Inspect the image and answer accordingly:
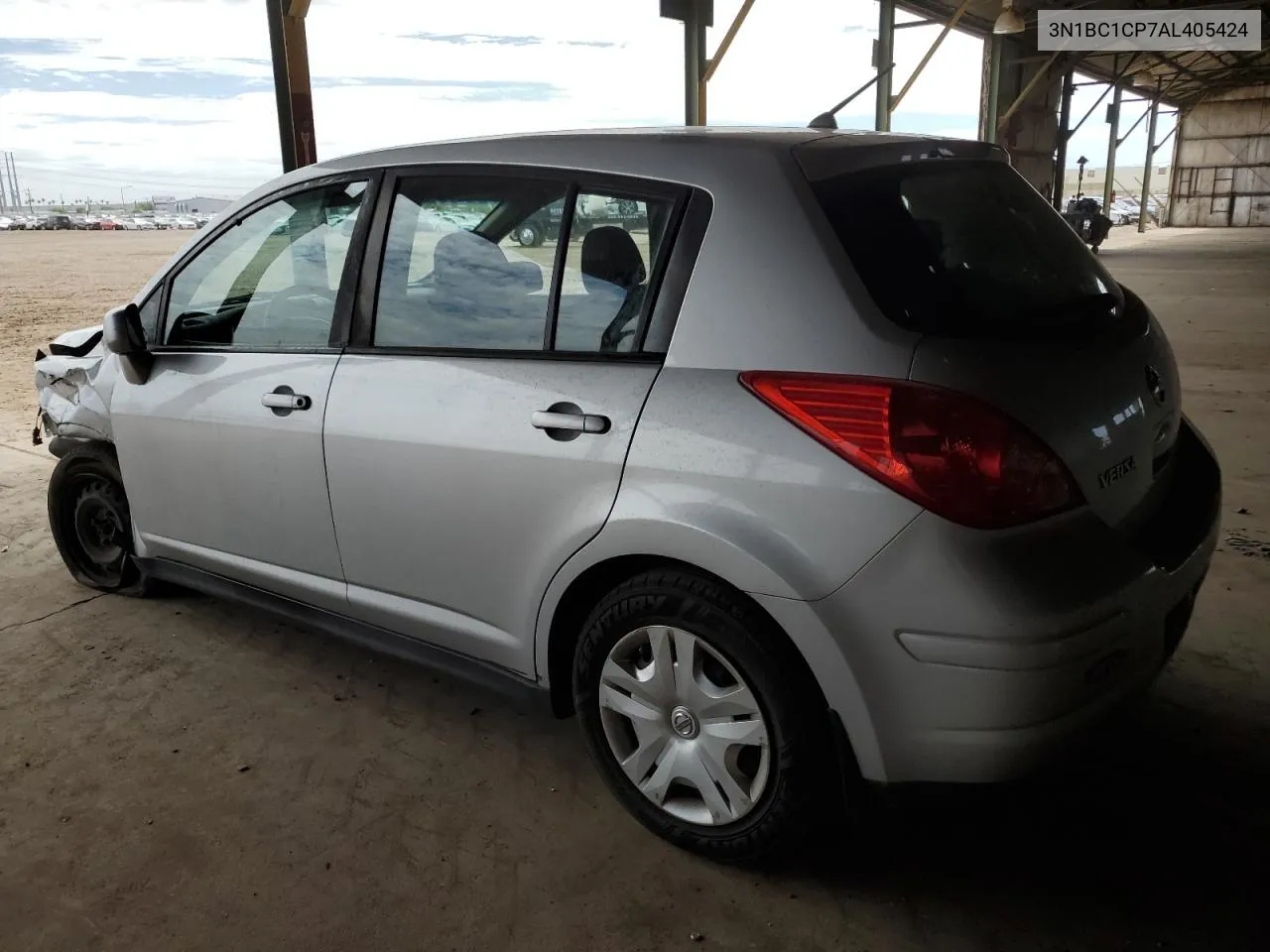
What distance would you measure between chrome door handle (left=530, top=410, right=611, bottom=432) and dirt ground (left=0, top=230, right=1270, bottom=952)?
0.94 metres

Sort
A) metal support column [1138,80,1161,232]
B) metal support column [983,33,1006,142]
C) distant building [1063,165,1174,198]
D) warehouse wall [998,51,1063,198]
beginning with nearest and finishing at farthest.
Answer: metal support column [983,33,1006,142] → warehouse wall [998,51,1063,198] → metal support column [1138,80,1161,232] → distant building [1063,165,1174,198]

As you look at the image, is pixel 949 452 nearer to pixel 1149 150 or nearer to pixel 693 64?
pixel 693 64

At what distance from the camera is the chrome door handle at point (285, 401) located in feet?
8.63

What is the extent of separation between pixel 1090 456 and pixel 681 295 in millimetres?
842

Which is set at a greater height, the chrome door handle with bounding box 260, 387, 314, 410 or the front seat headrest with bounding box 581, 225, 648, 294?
the front seat headrest with bounding box 581, 225, 648, 294

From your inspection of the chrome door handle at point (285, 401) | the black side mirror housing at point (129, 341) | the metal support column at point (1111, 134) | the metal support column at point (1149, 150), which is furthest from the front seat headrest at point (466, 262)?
the metal support column at point (1149, 150)

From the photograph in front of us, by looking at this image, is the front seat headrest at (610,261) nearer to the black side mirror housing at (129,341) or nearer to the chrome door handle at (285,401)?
the chrome door handle at (285,401)

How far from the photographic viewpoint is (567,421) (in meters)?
2.09

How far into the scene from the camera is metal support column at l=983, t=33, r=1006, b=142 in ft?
61.7

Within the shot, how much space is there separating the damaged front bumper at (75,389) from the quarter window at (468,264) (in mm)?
1398

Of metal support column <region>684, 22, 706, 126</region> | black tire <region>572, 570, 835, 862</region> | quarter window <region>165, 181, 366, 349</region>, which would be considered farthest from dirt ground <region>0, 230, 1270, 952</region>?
metal support column <region>684, 22, 706, 126</region>

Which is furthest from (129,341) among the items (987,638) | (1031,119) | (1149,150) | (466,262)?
(1149,150)

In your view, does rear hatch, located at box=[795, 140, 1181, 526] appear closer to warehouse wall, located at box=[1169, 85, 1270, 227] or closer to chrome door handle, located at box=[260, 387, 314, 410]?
chrome door handle, located at box=[260, 387, 314, 410]

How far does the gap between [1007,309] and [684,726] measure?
3.56 ft
